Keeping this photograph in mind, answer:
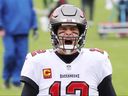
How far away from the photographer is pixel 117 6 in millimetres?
24516

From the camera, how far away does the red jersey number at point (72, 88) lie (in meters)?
5.41

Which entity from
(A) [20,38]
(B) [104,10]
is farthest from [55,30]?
(B) [104,10]

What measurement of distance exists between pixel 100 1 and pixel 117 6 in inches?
311

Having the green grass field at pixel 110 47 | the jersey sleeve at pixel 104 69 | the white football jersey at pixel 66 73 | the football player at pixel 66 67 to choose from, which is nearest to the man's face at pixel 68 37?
the football player at pixel 66 67

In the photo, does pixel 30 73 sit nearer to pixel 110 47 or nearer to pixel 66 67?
pixel 66 67

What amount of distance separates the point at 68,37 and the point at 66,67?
23 cm

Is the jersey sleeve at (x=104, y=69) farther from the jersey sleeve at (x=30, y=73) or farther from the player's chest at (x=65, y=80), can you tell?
the jersey sleeve at (x=30, y=73)

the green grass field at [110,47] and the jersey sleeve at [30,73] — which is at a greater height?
the jersey sleeve at [30,73]

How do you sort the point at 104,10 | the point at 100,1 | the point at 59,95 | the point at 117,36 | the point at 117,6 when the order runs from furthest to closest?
the point at 100,1, the point at 104,10, the point at 117,6, the point at 117,36, the point at 59,95

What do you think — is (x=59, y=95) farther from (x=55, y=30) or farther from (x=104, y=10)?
(x=104, y=10)

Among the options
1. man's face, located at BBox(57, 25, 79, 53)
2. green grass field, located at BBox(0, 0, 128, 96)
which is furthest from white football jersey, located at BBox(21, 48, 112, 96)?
green grass field, located at BBox(0, 0, 128, 96)

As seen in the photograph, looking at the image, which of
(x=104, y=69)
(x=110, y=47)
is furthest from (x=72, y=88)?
(x=110, y=47)

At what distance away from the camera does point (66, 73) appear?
5422 mm

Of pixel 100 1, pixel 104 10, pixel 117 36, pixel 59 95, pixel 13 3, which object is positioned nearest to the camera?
pixel 59 95
